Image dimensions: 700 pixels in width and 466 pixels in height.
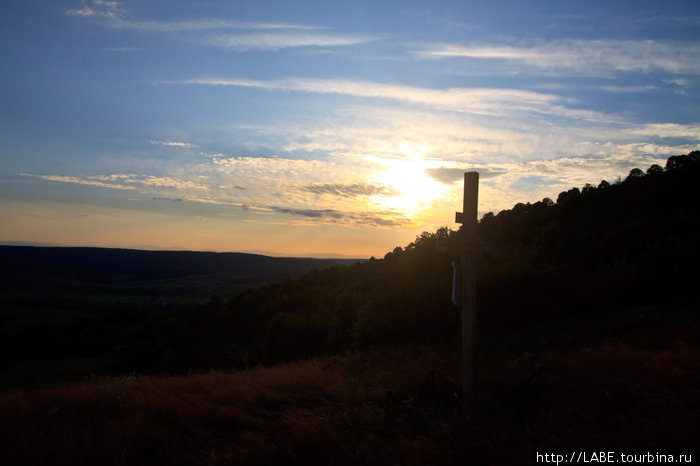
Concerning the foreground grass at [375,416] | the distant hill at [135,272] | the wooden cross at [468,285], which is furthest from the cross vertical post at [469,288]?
the distant hill at [135,272]

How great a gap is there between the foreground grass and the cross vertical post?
41 cm

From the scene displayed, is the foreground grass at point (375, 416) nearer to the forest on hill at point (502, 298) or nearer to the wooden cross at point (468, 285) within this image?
the wooden cross at point (468, 285)

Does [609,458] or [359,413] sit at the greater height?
[609,458]

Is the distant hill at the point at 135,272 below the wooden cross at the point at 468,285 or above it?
below

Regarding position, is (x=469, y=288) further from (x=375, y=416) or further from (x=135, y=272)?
(x=135, y=272)

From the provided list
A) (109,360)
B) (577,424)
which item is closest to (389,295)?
(577,424)

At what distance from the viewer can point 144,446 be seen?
630 cm

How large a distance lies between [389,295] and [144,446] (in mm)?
14999

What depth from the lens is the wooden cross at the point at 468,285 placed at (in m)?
6.52

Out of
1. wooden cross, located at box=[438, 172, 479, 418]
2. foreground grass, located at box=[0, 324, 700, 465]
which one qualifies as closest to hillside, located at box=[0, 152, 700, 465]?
foreground grass, located at box=[0, 324, 700, 465]

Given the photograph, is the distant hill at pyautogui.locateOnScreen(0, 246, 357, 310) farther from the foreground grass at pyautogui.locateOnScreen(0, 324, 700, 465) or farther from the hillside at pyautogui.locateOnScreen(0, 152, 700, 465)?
the foreground grass at pyautogui.locateOnScreen(0, 324, 700, 465)

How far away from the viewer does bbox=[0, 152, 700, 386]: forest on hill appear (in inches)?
731

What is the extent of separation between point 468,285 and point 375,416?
2.58 metres

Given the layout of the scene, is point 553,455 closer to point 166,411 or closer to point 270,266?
point 166,411
